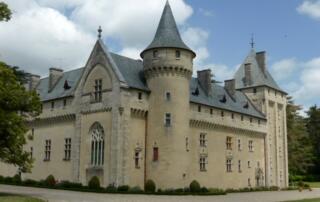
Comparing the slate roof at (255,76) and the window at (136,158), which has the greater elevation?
the slate roof at (255,76)

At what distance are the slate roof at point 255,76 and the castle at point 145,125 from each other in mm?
6636

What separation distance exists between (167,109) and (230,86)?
1840 cm

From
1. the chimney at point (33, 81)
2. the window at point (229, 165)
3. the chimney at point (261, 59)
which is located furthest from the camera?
the chimney at point (261, 59)

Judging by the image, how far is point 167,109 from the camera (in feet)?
132

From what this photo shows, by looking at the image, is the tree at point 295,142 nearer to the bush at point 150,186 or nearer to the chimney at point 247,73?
the chimney at point 247,73

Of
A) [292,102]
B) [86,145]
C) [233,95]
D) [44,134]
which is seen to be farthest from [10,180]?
[292,102]

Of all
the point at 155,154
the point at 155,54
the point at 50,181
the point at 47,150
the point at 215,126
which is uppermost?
the point at 155,54

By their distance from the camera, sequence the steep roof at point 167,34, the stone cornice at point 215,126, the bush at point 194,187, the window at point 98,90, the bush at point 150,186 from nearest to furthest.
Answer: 1. the bush at point 150,186
2. the bush at point 194,187
3. the steep roof at point 167,34
4. the window at point 98,90
5. the stone cornice at point 215,126

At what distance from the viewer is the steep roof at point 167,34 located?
40906 mm

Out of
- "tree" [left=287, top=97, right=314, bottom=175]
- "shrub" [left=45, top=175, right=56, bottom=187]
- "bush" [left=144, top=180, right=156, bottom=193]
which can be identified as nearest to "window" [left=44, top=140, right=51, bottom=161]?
"shrub" [left=45, top=175, right=56, bottom=187]

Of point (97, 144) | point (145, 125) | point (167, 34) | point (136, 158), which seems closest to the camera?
point (136, 158)

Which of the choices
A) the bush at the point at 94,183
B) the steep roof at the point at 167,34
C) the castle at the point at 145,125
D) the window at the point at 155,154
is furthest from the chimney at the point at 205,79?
the bush at the point at 94,183

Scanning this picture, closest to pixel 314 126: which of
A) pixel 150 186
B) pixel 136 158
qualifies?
pixel 136 158

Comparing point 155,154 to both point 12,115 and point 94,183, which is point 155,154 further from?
point 12,115
